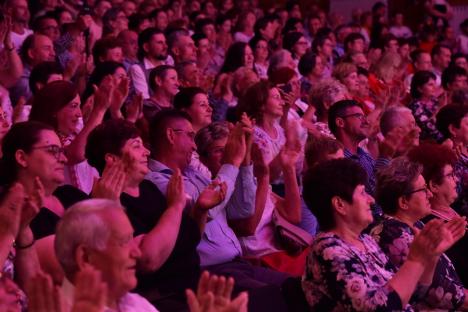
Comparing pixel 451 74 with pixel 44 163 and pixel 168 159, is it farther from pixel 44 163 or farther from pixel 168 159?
pixel 44 163

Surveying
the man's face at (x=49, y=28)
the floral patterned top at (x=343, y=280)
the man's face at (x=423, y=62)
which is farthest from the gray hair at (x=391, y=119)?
the man's face at (x=423, y=62)

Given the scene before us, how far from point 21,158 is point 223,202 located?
869 mm

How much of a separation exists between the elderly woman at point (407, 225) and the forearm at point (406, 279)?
0.33 meters

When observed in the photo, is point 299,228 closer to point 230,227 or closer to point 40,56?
point 230,227

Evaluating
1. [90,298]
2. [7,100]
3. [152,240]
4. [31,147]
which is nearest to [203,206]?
[152,240]

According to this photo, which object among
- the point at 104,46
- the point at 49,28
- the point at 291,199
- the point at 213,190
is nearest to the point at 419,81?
the point at 104,46

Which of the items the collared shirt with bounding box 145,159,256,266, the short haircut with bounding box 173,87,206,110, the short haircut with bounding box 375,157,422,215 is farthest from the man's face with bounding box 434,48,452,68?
the short haircut with bounding box 375,157,422,215

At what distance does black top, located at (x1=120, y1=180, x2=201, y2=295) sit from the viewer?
301 cm

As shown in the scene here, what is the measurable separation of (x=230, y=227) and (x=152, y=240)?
3.39 ft

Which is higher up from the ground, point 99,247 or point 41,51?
point 99,247

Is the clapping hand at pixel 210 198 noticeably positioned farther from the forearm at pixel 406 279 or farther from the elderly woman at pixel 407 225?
the forearm at pixel 406 279

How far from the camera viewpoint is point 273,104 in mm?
4664

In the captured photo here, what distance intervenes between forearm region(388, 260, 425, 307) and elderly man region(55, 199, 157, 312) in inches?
31.9

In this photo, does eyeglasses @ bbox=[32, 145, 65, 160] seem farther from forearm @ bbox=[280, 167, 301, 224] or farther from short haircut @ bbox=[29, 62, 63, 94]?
short haircut @ bbox=[29, 62, 63, 94]
